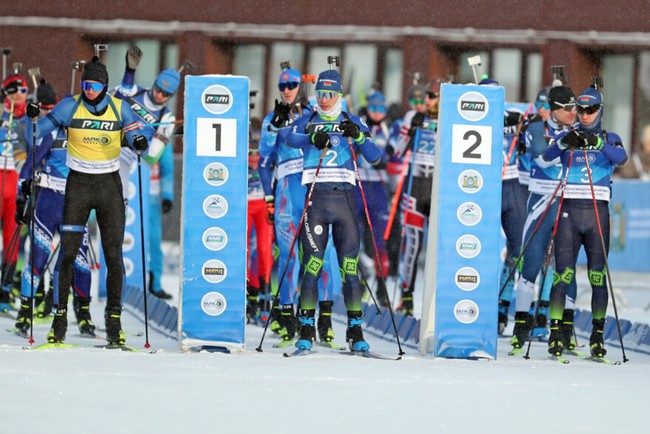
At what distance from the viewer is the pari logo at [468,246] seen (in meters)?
10.6

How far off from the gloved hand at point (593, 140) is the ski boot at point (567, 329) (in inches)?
48.7

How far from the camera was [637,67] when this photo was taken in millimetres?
26594

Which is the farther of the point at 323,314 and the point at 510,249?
the point at 510,249

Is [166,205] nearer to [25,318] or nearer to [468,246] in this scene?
[25,318]

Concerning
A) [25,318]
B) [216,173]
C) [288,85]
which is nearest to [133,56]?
[288,85]

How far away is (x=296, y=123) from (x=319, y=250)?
90cm

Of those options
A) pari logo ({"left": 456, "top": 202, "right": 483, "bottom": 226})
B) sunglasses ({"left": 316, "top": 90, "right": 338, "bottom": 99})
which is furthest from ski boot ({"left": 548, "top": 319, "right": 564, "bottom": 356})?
sunglasses ({"left": 316, "top": 90, "right": 338, "bottom": 99})

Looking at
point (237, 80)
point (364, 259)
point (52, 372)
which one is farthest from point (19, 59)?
point (52, 372)

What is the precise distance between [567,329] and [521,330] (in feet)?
1.71

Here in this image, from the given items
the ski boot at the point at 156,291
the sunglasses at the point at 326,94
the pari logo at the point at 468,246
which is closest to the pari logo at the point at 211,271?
the sunglasses at the point at 326,94

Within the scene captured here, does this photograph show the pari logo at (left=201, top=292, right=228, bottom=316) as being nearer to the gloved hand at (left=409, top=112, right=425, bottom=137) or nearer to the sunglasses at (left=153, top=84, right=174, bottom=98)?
the sunglasses at (left=153, top=84, right=174, bottom=98)

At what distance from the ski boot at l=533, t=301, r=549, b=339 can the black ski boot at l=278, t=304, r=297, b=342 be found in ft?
6.57

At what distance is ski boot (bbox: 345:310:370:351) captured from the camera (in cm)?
1055

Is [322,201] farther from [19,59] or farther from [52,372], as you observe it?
[19,59]
